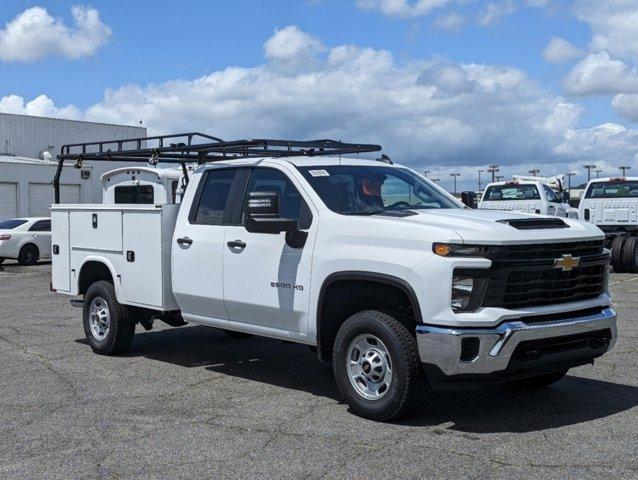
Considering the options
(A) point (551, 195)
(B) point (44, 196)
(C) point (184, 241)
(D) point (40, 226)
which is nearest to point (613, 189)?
(A) point (551, 195)

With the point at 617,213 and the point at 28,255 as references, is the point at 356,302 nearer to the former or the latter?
the point at 617,213

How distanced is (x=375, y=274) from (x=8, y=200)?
33862 mm

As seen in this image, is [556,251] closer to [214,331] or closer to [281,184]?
[281,184]

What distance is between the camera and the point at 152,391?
7684mm

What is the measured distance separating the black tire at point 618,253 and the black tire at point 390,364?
1489cm

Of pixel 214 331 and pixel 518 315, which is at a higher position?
pixel 518 315

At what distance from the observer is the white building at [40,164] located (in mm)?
37312

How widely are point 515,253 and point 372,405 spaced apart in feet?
5.09

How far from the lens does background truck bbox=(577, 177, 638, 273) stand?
20172 mm

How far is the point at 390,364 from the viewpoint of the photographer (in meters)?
6.36

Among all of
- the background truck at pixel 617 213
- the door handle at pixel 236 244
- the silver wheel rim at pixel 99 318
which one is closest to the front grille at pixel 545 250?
the door handle at pixel 236 244

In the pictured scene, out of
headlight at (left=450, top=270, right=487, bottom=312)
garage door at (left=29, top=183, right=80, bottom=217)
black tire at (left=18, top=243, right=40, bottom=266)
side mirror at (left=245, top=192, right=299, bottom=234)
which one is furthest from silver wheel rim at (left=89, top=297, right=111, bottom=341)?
garage door at (left=29, top=183, right=80, bottom=217)

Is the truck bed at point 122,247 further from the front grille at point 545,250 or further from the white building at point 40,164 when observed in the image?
the white building at point 40,164

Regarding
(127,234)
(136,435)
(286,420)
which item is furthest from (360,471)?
(127,234)
